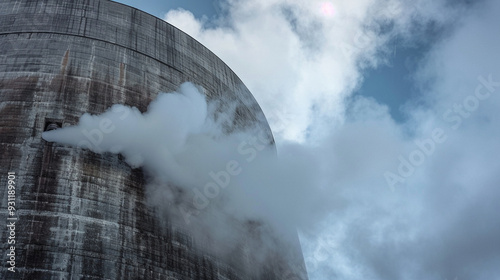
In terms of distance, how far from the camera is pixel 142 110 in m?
13.4

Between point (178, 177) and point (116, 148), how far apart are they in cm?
156

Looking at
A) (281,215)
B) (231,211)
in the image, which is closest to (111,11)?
(231,211)

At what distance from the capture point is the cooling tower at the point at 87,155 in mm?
10289

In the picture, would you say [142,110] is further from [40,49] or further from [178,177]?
[40,49]

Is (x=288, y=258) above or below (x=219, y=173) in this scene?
below

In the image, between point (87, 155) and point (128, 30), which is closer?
point (87, 155)

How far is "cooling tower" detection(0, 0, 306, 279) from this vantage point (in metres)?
10.3

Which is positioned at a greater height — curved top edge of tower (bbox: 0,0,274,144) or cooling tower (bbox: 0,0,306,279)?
curved top edge of tower (bbox: 0,0,274,144)

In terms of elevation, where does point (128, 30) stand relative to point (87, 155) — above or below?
above

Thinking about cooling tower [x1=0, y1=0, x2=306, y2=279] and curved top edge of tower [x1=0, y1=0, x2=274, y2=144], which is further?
curved top edge of tower [x1=0, y1=0, x2=274, y2=144]

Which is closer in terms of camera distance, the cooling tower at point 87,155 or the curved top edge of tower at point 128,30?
the cooling tower at point 87,155

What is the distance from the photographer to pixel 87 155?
11781 mm

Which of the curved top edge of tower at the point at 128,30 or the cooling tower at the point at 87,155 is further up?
the curved top edge of tower at the point at 128,30

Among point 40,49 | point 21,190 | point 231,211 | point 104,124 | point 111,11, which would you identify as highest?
point 111,11
